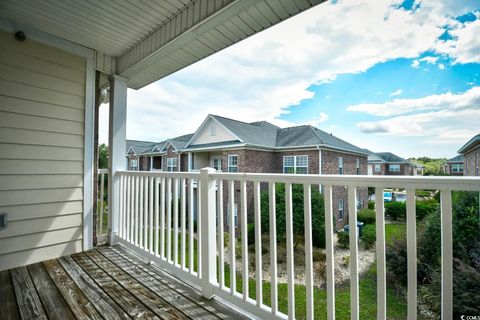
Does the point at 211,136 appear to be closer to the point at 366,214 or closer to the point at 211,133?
the point at 211,133

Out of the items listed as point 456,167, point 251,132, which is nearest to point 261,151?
point 251,132

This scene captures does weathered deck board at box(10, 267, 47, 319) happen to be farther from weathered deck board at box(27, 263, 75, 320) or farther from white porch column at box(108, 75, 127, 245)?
white porch column at box(108, 75, 127, 245)

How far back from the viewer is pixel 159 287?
188 centimetres

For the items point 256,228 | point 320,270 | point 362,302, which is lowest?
point 320,270

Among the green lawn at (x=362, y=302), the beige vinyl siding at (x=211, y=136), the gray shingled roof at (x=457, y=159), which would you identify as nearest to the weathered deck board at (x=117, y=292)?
the green lawn at (x=362, y=302)

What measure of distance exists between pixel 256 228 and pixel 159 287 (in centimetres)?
106

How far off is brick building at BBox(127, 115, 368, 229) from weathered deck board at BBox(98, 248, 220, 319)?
285 inches

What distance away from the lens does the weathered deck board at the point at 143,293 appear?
1.53 metres

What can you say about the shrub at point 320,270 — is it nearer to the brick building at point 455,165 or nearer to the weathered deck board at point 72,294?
the brick building at point 455,165

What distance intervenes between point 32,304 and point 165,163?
45.1 feet

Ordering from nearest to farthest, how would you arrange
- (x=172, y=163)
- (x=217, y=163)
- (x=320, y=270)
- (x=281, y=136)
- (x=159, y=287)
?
1. (x=159, y=287)
2. (x=320, y=270)
3. (x=217, y=163)
4. (x=281, y=136)
5. (x=172, y=163)

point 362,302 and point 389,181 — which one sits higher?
point 389,181

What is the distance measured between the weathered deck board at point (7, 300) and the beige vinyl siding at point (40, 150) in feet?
1.08

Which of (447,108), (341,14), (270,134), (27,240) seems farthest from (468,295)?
(270,134)
